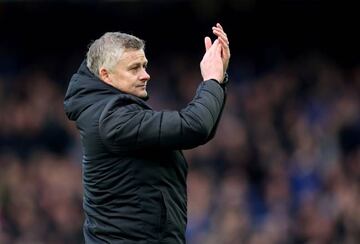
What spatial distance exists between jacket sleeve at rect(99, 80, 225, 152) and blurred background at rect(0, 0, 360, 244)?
615 cm

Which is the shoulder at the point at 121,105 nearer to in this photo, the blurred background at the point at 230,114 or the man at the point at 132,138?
the man at the point at 132,138

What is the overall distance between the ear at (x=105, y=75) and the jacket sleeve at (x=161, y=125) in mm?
179

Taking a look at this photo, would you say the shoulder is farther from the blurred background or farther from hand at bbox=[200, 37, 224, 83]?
the blurred background

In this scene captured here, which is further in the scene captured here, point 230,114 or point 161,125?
point 230,114

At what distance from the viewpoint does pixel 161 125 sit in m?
4.76

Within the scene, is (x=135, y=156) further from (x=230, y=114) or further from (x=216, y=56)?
(x=230, y=114)

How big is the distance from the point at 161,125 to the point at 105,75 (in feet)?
1.40

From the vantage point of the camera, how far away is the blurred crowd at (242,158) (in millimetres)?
11367

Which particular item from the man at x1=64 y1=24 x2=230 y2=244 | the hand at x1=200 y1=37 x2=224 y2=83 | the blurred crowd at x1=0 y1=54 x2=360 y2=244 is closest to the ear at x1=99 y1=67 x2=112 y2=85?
the man at x1=64 y1=24 x2=230 y2=244

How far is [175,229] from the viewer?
16.2 ft

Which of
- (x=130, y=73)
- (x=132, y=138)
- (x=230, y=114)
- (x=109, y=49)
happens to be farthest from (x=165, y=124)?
(x=230, y=114)

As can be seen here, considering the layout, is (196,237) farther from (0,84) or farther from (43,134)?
(0,84)

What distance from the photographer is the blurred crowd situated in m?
11.4

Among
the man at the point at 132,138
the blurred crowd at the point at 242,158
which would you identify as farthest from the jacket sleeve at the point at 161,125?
the blurred crowd at the point at 242,158
